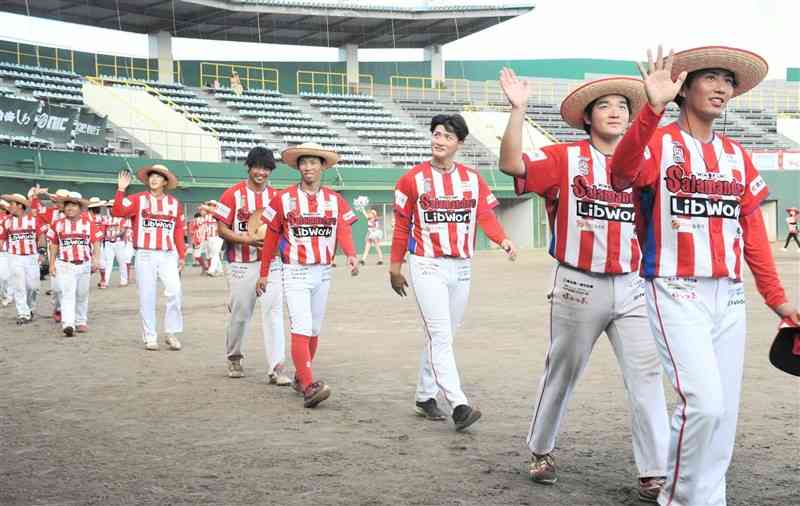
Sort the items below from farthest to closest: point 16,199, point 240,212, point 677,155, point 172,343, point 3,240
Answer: point 3,240, point 16,199, point 172,343, point 240,212, point 677,155

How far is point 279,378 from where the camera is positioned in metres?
8.51

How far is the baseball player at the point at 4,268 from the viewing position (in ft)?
54.2

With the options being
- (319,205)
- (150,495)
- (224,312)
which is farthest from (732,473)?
(224,312)

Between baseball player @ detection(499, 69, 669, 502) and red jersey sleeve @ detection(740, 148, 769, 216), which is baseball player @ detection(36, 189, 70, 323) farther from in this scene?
red jersey sleeve @ detection(740, 148, 769, 216)

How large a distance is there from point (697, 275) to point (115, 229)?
22775mm

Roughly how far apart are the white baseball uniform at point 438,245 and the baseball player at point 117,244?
18700 millimetres

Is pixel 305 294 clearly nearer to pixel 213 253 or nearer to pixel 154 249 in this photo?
pixel 154 249

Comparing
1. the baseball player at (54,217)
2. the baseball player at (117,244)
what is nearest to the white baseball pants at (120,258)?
the baseball player at (117,244)

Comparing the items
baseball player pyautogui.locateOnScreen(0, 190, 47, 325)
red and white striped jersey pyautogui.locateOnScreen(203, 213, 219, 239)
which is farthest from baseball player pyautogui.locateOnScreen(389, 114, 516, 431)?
red and white striped jersey pyautogui.locateOnScreen(203, 213, 219, 239)

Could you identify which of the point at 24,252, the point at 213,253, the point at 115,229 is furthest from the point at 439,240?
the point at 213,253

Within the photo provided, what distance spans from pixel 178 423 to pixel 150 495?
6.36ft

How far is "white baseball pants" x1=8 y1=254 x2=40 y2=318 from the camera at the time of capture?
15.1 m

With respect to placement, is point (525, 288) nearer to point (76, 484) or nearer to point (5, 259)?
point (5, 259)

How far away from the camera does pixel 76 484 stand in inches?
197
